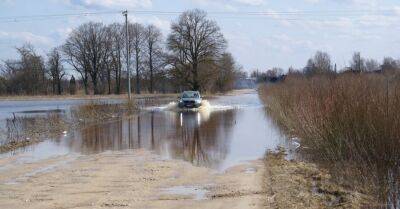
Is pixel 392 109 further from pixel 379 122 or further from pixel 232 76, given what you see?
pixel 232 76

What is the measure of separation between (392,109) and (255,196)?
3.29 meters

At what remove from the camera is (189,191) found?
1187 centimetres

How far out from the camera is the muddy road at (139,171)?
35.8ft

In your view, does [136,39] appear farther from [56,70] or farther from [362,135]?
[362,135]

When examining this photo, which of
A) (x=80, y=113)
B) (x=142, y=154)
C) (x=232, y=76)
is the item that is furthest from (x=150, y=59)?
(x=142, y=154)

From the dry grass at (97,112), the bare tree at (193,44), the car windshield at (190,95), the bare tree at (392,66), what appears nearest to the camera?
the bare tree at (392,66)

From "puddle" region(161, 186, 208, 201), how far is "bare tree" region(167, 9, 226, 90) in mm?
85235

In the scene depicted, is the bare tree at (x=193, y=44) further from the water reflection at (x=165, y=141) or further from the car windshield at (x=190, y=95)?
the water reflection at (x=165, y=141)

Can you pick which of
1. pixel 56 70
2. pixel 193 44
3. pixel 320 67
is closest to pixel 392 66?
pixel 320 67

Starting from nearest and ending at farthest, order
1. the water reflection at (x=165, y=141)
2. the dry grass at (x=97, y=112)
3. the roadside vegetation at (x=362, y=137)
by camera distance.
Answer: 1. the roadside vegetation at (x=362, y=137)
2. the water reflection at (x=165, y=141)
3. the dry grass at (x=97, y=112)

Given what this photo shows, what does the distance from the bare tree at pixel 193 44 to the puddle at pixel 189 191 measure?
85235 mm

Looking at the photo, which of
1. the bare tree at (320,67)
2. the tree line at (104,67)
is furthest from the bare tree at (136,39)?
the bare tree at (320,67)

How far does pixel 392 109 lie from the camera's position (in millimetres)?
11422

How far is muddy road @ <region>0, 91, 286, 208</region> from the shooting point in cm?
1090
